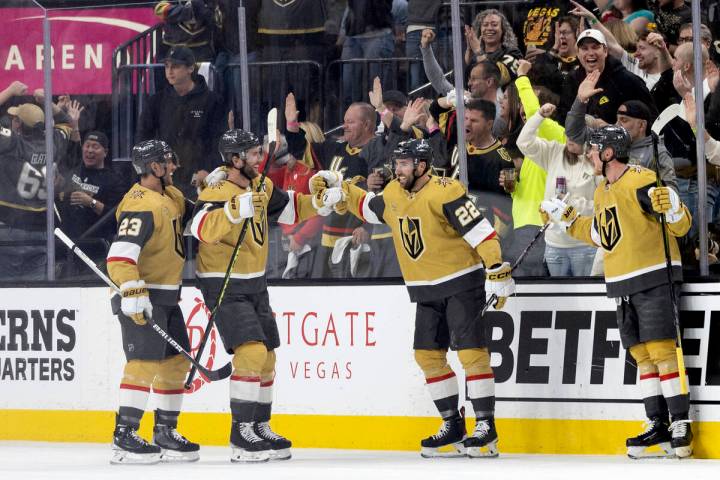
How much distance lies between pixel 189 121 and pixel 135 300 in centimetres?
150

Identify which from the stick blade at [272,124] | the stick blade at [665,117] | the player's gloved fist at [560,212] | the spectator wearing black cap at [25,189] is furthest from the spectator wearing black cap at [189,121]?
the stick blade at [665,117]

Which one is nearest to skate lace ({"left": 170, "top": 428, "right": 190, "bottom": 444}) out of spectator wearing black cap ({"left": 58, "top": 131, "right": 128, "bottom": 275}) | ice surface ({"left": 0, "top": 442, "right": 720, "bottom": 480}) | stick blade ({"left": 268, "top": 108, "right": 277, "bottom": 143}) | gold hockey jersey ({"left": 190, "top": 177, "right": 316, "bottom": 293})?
ice surface ({"left": 0, "top": 442, "right": 720, "bottom": 480})

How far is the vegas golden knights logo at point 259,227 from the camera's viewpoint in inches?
283

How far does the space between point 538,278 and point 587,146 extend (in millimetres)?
656

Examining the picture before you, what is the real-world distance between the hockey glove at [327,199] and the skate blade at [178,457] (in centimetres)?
126

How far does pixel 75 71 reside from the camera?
27.4 ft

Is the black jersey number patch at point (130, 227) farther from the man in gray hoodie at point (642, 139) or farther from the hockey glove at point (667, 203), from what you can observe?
the hockey glove at point (667, 203)

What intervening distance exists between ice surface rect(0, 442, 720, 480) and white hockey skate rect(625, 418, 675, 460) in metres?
0.06

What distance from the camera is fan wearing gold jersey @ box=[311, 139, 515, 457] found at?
696 cm

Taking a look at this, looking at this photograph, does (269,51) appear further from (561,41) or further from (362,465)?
(362,465)

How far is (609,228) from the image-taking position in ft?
22.4

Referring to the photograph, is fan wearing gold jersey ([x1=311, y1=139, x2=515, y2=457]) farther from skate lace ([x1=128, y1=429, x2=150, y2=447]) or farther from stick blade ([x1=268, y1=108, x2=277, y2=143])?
skate lace ([x1=128, y1=429, x2=150, y2=447])

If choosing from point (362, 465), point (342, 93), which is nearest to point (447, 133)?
point (342, 93)

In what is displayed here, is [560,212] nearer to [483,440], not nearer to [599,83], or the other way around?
[599,83]
